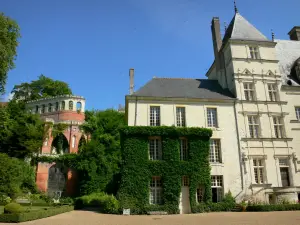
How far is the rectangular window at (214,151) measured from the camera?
63.8 feet

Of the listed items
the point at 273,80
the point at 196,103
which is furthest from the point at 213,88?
the point at 273,80

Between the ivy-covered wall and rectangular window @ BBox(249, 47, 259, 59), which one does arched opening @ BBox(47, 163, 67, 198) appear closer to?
the ivy-covered wall

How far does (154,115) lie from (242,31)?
39.6ft

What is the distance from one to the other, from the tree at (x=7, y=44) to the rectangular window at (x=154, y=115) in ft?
38.3

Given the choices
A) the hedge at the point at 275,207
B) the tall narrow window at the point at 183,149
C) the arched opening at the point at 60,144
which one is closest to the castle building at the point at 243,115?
the hedge at the point at 275,207

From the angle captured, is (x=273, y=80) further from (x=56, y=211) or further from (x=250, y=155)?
(x=56, y=211)

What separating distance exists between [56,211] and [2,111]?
33.3ft

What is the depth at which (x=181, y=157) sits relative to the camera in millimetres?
18766

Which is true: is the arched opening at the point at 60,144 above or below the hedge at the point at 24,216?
above

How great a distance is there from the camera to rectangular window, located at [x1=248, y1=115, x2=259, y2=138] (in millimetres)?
20391

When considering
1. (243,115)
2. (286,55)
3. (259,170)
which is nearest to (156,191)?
(259,170)

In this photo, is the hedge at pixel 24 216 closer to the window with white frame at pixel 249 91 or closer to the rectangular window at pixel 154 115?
the rectangular window at pixel 154 115

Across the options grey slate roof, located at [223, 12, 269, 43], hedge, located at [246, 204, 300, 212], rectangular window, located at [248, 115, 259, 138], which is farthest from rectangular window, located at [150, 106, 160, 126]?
grey slate roof, located at [223, 12, 269, 43]

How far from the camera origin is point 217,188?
18797mm
